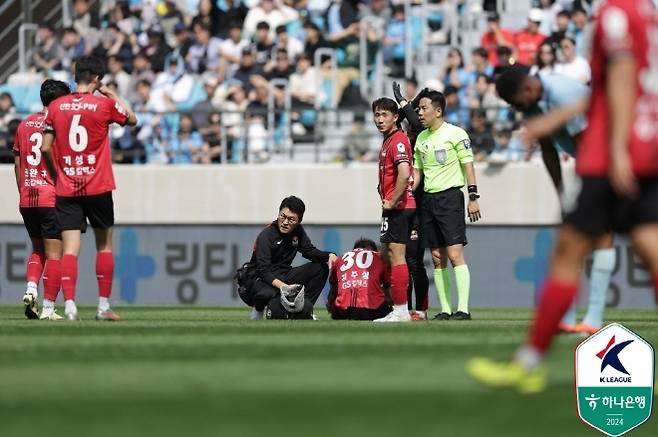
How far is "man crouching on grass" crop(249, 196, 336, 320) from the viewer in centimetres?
1509

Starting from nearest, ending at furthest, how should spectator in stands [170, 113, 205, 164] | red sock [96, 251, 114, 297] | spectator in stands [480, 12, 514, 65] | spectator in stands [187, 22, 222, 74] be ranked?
red sock [96, 251, 114, 297], spectator in stands [170, 113, 205, 164], spectator in stands [480, 12, 514, 65], spectator in stands [187, 22, 222, 74]

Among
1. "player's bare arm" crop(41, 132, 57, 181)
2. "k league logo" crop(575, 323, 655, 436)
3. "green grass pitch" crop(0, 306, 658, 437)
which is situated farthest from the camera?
"player's bare arm" crop(41, 132, 57, 181)

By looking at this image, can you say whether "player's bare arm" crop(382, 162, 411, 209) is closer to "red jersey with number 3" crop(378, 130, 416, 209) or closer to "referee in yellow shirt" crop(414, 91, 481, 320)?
"red jersey with number 3" crop(378, 130, 416, 209)

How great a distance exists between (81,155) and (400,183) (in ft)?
9.26

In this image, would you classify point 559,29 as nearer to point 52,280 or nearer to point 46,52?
point 46,52

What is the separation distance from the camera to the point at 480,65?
932 inches

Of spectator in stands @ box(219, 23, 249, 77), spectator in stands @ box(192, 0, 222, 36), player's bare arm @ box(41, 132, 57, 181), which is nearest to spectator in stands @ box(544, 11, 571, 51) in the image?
spectator in stands @ box(219, 23, 249, 77)

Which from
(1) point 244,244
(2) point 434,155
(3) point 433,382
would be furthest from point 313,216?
(3) point 433,382

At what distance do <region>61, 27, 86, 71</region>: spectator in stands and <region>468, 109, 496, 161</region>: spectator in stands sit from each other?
7.63 m

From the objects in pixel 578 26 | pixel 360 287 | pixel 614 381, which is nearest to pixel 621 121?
pixel 614 381

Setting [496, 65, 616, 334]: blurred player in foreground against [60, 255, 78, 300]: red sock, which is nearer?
[496, 65, 616, 334]: blurred player in foreground

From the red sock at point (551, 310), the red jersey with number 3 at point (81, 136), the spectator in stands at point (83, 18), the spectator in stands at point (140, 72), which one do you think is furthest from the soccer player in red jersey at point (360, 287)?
the spectator in stands at point (83, 18)

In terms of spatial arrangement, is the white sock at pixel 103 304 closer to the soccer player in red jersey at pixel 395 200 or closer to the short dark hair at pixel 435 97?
the soccer player in red jersey at pixel 395 200

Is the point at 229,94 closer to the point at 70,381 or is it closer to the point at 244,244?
the point at 244,244
